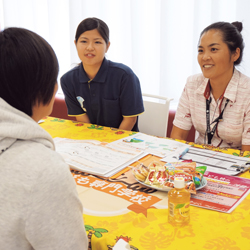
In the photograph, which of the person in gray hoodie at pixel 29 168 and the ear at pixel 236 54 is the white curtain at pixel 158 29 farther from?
the person in gray hoodie at pixel 29 168

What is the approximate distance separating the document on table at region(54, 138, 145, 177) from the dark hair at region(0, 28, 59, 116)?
0.59 metres

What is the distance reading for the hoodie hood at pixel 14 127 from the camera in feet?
2.39

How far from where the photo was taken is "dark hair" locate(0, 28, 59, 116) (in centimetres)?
74

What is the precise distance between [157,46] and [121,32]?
0.37 metres

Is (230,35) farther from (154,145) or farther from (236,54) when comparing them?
(154,145)

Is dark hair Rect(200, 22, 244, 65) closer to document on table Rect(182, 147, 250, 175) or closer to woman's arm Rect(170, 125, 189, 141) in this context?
woman's arm Rect(170, 125, 189, 141)

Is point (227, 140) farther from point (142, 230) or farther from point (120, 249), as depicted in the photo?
point (120, 249)

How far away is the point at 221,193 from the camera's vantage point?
117cm

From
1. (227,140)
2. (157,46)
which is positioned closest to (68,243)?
(227,140)

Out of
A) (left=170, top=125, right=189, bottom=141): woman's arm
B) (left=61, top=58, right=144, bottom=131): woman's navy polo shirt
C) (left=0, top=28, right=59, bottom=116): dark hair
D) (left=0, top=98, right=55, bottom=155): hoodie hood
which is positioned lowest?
(left=170, top=125, right=189, bottom=141): woman's arm

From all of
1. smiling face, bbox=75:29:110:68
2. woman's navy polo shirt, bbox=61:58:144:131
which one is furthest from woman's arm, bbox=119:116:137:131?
smiling face, bbox=75:29:110:68

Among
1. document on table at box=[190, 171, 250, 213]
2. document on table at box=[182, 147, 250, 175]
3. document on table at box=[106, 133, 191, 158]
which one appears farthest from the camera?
document on table at box=[106, 133, 191, 158]

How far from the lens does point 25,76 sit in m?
0.75

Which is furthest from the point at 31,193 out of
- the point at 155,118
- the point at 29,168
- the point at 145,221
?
the point at 155,118
